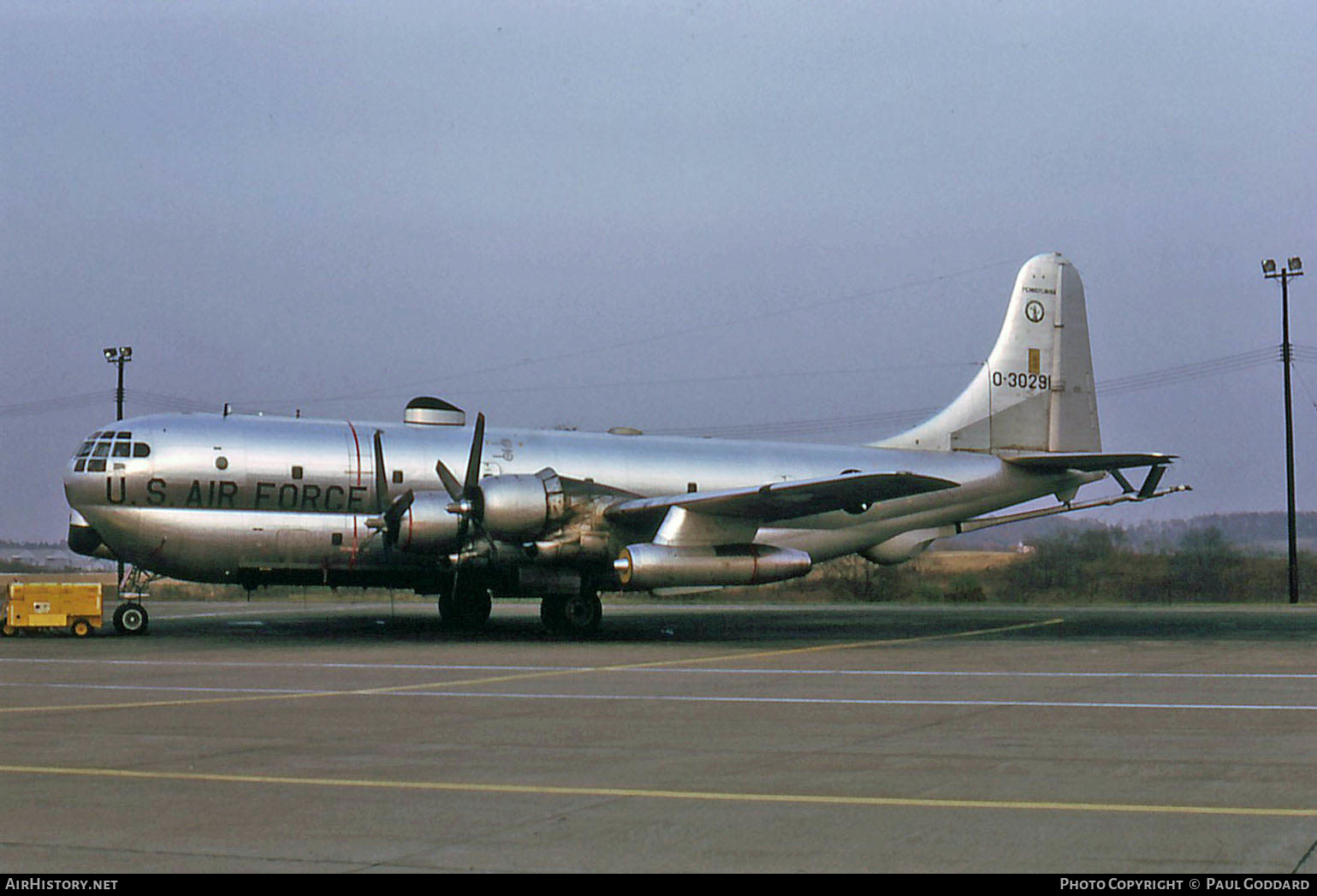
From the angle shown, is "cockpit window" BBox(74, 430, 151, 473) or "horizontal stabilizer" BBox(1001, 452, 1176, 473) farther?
"horizontal stabilizer" BBox(1001, 452, 1176, 473)

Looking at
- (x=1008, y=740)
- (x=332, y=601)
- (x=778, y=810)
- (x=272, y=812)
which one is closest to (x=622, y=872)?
(x=778, y=810)

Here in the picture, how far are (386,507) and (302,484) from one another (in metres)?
1.91

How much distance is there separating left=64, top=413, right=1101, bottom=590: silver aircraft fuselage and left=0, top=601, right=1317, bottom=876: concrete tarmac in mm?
3115

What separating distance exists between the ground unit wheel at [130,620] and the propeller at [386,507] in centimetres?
535

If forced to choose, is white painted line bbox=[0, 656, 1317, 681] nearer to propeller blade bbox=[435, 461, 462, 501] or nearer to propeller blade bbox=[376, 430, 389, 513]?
propeller blade bbox=[376, 430, 389, 513]

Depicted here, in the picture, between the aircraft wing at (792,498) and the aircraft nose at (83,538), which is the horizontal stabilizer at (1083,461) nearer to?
the aircraft wing at (792,498)

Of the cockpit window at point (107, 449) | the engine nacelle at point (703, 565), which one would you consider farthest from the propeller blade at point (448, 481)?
the cockpit window at point (107, 449)

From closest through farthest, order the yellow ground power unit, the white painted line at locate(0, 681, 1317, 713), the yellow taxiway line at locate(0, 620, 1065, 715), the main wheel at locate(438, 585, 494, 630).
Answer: the white painted line at locate(0, 681, 1317, 713), the yellow taxiway line at locate(0, 620, 1065, 715), the yellow ground power unit, the main wheel at locate(438, 585, 494, 630)

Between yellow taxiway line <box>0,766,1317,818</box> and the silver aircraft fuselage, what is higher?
the silver aircraft fuselage

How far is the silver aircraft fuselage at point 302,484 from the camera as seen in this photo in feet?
87.2

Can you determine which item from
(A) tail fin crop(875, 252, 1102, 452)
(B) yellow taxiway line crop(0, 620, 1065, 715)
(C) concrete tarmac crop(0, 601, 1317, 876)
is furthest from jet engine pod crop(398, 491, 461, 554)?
(A) tail fin crop(875, 252, 1102, 452)

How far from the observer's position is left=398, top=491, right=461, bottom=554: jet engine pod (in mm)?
25984

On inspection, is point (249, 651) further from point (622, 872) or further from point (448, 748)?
point (622, 872)

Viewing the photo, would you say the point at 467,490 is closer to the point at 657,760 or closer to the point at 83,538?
the point at 83,538
